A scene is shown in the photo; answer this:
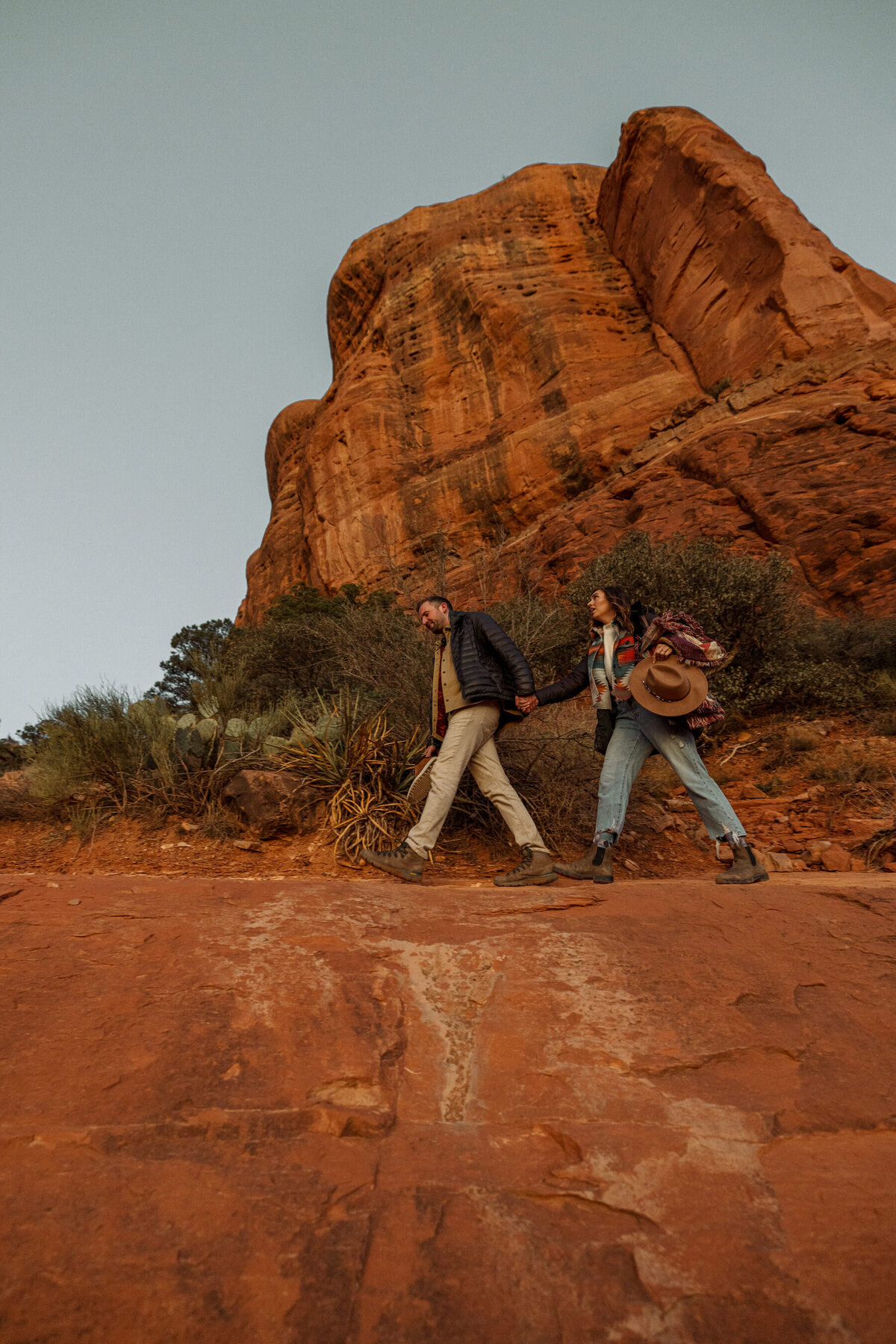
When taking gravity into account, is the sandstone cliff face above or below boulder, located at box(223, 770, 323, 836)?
above

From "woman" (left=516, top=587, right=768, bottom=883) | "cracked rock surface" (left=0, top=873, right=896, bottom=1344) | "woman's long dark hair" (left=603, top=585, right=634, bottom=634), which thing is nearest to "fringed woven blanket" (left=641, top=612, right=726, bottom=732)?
"woman" (left=516, top=587, right=768, bottom=883)

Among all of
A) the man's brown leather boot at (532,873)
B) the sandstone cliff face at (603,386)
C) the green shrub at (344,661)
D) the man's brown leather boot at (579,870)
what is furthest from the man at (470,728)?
the sandstone cliff face at (603,386)

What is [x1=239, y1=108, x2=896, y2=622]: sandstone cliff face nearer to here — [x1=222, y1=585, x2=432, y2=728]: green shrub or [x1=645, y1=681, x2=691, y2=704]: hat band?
[x1=222, y1=585, x2=432, y2=728]: green shrub

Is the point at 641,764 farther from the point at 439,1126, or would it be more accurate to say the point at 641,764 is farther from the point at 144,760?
the point at 144,760

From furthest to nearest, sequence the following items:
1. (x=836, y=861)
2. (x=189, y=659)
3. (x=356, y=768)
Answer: (x=189, y=659) < (x=356, y=768) < (x=836, y=861)

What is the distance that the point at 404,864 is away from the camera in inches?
156

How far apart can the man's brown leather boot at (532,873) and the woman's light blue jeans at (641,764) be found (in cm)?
33

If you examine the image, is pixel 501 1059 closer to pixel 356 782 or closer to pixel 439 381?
pixel 356 782

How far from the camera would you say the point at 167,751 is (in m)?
5.57

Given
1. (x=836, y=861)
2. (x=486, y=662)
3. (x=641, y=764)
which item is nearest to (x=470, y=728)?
(x=486, y=662)

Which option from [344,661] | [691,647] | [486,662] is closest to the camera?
[691,647]

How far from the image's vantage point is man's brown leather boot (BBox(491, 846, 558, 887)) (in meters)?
3.85

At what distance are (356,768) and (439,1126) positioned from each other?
3.90 meters

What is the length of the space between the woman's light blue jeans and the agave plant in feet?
5.53
